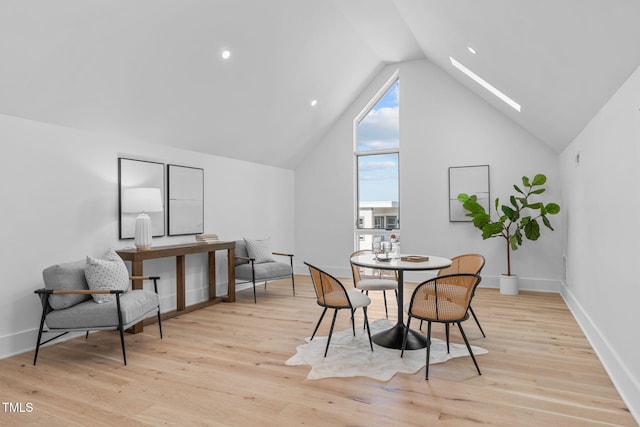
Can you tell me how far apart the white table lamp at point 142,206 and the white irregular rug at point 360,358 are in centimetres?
209

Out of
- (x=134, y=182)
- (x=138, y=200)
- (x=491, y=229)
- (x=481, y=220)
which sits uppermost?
(x=134, y=182)

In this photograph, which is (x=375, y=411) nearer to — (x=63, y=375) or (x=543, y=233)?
(x=63, y=375)

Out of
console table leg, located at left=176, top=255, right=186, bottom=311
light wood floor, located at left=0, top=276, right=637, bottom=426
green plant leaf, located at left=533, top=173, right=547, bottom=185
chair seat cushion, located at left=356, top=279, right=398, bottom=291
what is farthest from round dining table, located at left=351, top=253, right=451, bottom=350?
green plant leaf, located at left=533, top=173, right=547, bottom=185

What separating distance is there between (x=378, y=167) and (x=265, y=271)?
3171 mm

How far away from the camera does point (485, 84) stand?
18.3ft

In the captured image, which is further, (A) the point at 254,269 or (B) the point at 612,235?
(A) the point at 254,269

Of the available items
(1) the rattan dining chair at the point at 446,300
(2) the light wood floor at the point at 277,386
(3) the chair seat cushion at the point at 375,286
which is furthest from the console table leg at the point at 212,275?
(1) the rattan dining chair at the point at 446,300

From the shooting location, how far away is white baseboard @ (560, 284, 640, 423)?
243 centimetres

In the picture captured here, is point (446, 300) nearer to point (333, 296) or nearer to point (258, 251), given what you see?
point (333, 296)

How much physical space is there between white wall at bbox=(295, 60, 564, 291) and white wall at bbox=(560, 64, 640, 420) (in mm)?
1705

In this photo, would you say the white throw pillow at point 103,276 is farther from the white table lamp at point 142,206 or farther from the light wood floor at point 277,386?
the white table lamp at point 142,206

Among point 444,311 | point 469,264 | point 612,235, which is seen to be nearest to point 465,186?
point 469,264

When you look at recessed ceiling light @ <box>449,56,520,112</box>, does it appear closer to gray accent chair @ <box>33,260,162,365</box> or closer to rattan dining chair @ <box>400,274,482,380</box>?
rattan dining chair @ <box>400,274,482,380</box>

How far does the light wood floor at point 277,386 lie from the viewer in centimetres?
241
